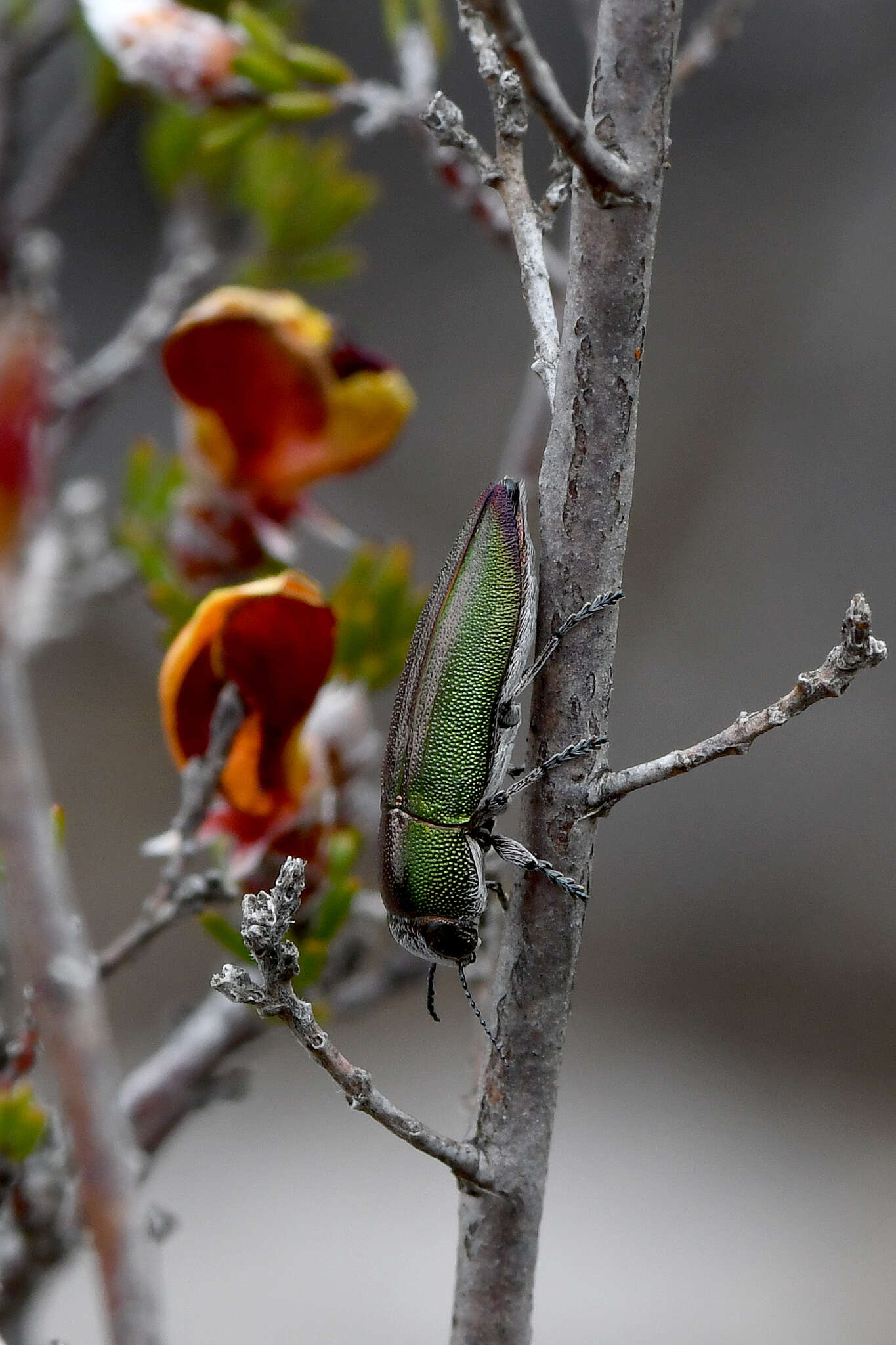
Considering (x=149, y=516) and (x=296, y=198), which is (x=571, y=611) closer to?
(x=149, y=516)

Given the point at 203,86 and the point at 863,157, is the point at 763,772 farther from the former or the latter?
the point at 203,86

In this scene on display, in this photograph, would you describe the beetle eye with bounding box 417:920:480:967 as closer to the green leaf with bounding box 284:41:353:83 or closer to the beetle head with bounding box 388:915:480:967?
the beetle head with bounding box 388:915:480:967

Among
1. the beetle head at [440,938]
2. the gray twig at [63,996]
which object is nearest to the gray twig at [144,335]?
the beetle head at [440,938]

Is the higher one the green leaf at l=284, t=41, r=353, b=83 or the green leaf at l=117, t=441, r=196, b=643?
the green leaf at l=284, t=41, r=353, b=83

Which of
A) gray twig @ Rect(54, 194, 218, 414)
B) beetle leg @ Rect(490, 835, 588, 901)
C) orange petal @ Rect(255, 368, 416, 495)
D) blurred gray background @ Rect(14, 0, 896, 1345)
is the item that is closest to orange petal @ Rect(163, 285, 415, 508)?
orange petal @ Rect(255, 368, 416, 495)

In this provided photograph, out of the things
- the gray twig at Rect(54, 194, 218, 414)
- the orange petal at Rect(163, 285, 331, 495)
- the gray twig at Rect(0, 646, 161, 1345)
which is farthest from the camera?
the gray twig at Rect(54, 194, 218, 414)

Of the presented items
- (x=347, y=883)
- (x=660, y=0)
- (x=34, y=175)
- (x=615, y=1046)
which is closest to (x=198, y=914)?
(x=347, y=883)
